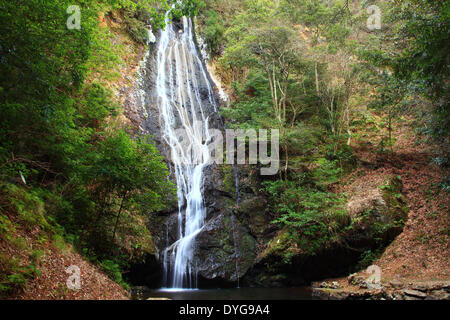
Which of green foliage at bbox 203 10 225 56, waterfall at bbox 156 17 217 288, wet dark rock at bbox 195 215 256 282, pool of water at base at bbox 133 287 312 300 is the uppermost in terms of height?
green foliage at bbox 203 10 225 56

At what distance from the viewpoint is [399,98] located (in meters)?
13.2

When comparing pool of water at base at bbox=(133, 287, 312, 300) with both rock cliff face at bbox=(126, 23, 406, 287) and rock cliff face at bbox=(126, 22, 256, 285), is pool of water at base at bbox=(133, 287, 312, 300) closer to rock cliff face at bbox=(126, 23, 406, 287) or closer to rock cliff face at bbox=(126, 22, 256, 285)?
rock cliff face at bbox=(126, 23, 406, 287)

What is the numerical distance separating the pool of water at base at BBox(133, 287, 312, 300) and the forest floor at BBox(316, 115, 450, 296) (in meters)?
1.64

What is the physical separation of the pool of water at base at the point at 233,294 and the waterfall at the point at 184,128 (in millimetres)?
863

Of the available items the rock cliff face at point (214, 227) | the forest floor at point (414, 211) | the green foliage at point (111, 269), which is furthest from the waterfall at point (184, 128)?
the forest floor at point (414, 211)

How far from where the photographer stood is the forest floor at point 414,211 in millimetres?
8086

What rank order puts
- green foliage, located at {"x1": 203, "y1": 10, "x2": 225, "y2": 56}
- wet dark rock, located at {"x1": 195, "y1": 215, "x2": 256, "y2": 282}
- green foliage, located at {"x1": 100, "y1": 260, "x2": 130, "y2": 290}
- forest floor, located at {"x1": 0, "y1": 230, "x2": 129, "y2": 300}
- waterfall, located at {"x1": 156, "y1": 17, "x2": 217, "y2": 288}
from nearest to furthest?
forest floor, located at {"x1": 0, "y1": 230, "x2": 129, "y2": 300}
green foliage, located at {"x1": 100, "y1": 260, "x2": 130, "y2": 290}
wet dark rock, located at {"x1": 195, "y1": 215, "x2": 256, "y2": 282}
waterfall, located at {"x1": 156, "y1": 17, "x2": 217, "y2": 288}
green foliage, located at {"x1": 203, "y1": 10, "x2": 225, "y2": 56}

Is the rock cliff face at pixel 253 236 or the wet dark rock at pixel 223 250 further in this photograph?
the wet dark rock at pixel 223 250

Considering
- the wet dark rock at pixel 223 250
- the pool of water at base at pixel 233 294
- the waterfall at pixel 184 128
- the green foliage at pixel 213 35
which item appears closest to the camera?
the pool of water at base at pixel 233 294

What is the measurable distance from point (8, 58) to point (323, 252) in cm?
1122

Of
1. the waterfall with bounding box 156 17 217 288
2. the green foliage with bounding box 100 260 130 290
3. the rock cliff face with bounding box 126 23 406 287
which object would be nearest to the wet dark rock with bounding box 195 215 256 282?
the rock cliff face with bounding box 126 23 406 287

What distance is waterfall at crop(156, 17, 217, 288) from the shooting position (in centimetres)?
1144

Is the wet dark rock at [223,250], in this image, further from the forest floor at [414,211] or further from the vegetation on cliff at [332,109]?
the forest floor at [414,211]

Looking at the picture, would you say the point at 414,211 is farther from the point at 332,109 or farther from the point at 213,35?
the point at 213,35
